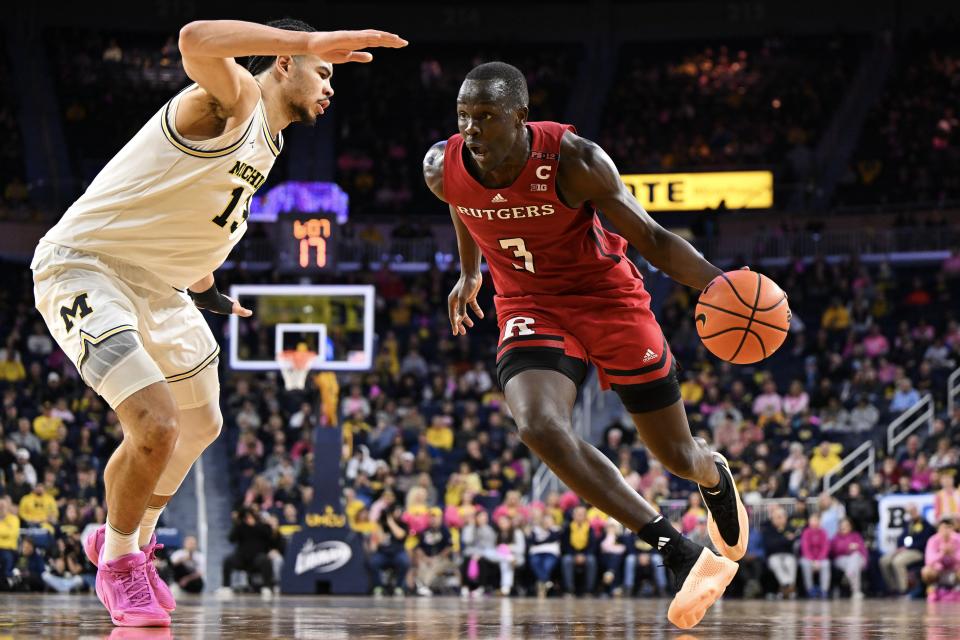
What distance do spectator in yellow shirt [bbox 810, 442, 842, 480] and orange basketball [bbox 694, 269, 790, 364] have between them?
1211 centimetres

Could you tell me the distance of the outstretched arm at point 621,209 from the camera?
5.07 metres

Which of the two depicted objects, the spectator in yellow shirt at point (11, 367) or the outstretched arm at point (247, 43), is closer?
the outstretched arm at point (247, 43)

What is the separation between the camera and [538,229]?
5.32m

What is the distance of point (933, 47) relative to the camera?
27703 mm

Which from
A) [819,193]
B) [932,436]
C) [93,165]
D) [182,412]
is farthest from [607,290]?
[93,165]

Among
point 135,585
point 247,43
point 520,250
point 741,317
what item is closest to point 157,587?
point 135,585

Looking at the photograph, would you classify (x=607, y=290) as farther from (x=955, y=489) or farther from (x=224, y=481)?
(x=224, y=481)

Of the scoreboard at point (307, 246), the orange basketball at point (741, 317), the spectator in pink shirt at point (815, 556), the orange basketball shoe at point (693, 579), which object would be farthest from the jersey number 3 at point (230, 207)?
the spectator in pink shirt at point (815, 556)

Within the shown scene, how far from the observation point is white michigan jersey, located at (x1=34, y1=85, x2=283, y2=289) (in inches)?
191

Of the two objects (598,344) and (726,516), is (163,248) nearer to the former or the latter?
(598,344)

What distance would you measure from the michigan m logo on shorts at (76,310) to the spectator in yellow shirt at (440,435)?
1381cm

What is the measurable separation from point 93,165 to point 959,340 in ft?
58.1

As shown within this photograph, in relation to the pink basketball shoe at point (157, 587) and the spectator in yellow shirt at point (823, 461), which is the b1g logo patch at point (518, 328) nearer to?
the pink basketball shoe at point (157, 587)

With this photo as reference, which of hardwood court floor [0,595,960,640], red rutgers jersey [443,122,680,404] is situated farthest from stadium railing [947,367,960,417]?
red rutgers jersey [443,122,680,404]
